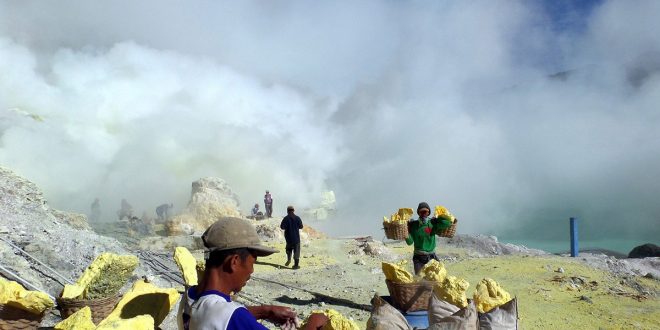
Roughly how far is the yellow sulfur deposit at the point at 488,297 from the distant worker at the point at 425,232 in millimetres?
2811

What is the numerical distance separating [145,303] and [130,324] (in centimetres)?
66

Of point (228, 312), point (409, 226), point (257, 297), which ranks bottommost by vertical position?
point (257, 297)

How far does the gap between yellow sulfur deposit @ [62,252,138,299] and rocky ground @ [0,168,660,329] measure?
0.86 m

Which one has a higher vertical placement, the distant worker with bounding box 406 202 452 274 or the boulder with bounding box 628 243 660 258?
the boulder with bounding box 628 243 660 258

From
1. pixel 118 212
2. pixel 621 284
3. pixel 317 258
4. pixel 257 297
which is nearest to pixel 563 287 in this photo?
pixel 621 284

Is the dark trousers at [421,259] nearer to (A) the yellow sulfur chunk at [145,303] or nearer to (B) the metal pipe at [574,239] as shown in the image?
(A) the yellow sulfur chunk at [145,303]

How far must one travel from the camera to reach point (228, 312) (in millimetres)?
1660

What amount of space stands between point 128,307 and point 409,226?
407 cm

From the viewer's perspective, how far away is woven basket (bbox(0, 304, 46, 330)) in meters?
3.37

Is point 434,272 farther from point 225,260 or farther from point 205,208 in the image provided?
point 205,208

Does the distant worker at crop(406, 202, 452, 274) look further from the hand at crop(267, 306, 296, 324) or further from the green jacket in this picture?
the hand at crop(267, 306, 296, 324)

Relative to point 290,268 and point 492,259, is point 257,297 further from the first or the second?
point 492,259

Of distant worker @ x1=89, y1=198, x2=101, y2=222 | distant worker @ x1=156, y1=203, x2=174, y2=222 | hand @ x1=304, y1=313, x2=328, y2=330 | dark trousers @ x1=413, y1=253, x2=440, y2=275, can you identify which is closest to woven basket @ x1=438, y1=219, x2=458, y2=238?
dark trousers @ x1=413, y1=253, x2=440, y2=275

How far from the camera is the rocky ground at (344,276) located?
5727 millimetres
